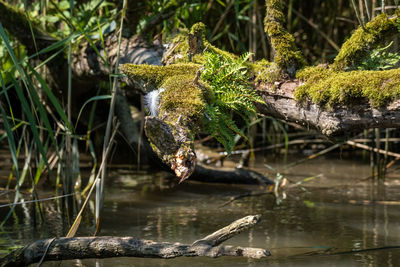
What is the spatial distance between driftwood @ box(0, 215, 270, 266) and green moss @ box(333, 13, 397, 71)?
0.79m

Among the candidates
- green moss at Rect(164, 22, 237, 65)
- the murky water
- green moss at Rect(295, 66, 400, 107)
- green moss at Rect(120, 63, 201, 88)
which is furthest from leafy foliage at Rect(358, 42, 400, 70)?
the murky water

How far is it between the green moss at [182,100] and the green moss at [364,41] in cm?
71

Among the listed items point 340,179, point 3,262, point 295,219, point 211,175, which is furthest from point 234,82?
point 340,179

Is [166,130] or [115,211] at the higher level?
[166,130]

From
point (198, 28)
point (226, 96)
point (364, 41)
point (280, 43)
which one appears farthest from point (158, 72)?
point (364, 41)

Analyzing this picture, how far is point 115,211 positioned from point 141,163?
1.83m

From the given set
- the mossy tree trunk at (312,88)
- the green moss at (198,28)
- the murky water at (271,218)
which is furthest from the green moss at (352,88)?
the murky water at (271,218)

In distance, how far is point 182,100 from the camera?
196cm

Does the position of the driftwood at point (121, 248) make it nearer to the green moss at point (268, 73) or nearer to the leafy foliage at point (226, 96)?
the leafy foliage at point (226, 96)

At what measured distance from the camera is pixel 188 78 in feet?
7.12

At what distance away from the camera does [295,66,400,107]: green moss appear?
2.07 m

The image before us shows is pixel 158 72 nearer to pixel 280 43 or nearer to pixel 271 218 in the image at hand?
pixel 280 43

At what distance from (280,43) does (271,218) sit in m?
1.51

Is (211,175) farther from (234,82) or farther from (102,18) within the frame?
(234,82)
